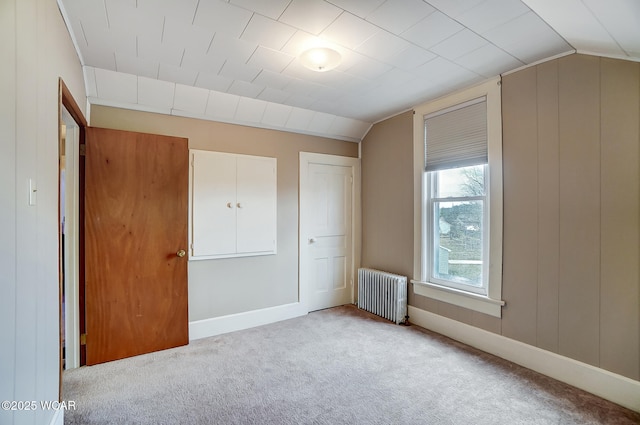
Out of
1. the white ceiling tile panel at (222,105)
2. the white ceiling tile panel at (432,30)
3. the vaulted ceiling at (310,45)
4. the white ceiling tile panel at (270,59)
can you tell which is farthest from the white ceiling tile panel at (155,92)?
the white ceiling tile panel at (432,30)

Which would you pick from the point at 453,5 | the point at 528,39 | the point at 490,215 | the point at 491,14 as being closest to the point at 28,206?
the point at 453,5

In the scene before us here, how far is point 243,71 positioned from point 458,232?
263cm

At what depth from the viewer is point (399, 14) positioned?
1799 mm

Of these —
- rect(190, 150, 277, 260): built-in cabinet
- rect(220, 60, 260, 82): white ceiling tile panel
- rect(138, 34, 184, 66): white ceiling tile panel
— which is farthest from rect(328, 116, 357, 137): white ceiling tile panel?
rect(138, 34, 184, 66): white ceiling tile panel

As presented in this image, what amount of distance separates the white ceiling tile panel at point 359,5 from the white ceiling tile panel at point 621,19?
1.11 metres

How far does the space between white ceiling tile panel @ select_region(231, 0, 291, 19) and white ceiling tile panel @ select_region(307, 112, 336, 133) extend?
1.85 metres

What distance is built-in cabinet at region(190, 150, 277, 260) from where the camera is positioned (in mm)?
3121

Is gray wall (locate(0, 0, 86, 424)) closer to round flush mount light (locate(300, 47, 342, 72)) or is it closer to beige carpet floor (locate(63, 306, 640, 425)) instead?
beige carpet floor (locate(63, 306, 640, 425))

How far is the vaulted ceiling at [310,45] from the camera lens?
1.74 meters

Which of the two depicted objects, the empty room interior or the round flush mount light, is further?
the round flush mount light

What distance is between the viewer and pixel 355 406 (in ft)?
6.56

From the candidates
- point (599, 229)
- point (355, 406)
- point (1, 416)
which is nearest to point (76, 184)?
point (1, 416)

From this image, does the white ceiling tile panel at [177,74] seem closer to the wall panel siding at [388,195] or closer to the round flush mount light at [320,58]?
the round flush mount light at [320,58]

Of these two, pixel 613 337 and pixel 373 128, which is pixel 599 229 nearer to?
pixel 613 337
